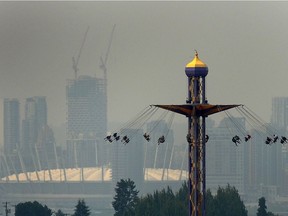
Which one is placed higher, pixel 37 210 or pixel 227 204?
pixel 227 204

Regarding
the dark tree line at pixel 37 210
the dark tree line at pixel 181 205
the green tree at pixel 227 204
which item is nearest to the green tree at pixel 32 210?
the dark tree line at pixel 37 210

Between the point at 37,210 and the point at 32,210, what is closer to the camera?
the point at 37,210

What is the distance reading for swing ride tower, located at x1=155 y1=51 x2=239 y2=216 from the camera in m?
85.9

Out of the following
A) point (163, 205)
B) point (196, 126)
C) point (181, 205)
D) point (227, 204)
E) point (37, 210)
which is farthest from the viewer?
point (37, 210)

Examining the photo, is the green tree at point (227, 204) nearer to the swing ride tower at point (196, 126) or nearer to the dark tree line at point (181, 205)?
the dark tree line at point (181, 205)

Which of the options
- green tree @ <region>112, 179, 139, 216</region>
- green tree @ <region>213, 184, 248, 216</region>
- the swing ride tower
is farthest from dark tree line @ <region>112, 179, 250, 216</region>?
the swing ride tower

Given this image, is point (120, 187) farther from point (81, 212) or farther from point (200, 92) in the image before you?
point (200, 92)

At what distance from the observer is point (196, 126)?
3410 inches

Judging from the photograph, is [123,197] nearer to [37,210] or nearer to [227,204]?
[37,210]

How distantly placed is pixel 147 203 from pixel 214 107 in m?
73.5

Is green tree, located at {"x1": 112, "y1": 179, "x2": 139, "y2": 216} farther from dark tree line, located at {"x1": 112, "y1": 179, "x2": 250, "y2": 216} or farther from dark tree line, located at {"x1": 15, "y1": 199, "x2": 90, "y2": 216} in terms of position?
dark tree line, located at {"x1": 112, "y1": 179, "x2": 250, "y2": 216}

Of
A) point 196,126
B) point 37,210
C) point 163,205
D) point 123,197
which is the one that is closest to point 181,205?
point 163,205

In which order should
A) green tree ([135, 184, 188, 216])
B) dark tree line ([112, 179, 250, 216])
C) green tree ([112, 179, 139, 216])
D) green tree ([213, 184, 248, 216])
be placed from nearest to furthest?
green tree ([135, 184, 188, 216]), dark tree line ([112, 179, 250, 216]), green tree ([213, 184, 248, 216]), green tree ([112, 179, 139, 216])

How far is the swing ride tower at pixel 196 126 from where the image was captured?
3383 inches
